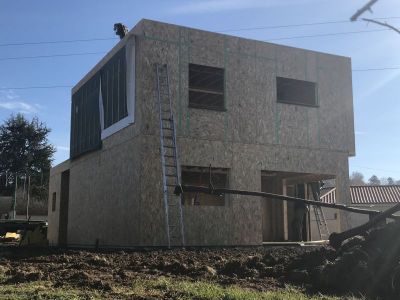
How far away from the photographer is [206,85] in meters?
16.4

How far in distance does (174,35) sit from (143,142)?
3378mm

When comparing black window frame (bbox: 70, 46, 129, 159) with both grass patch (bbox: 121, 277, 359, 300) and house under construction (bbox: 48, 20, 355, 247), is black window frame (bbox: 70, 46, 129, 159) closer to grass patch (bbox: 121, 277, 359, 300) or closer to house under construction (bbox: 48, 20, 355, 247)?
house under construction (bbox: 48, 20, 355, 247)

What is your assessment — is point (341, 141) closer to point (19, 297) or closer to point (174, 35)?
point (174, 35)

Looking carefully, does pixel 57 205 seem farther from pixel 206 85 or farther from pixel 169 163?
pixel 169 163

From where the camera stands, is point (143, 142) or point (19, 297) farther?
point (143, 142)

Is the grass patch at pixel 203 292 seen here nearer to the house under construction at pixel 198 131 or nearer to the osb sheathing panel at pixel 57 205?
the house under construction at pixel 198 131

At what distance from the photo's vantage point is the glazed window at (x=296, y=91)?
665 inches

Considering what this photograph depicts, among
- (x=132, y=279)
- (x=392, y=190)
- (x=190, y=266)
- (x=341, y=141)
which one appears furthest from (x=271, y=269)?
(x=392, y=190)

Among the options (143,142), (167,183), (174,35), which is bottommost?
(167,183)

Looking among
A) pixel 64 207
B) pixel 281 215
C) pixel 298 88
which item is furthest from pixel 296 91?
pixel 64 207

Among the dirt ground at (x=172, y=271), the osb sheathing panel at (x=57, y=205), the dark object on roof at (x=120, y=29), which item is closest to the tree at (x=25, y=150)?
the osb sheathing panel at (x=57, y=205)

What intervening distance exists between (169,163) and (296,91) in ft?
20.7

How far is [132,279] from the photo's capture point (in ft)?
23.1

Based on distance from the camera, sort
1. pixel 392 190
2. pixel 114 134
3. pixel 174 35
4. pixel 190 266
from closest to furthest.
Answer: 1. pixel 190 266
2. pixel 174 35
3. pixel 114 134
4. pixel 392 190
